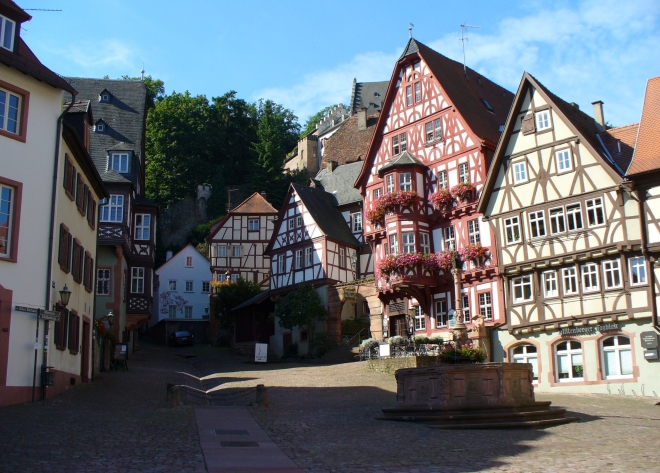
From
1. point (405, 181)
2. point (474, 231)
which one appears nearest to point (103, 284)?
point (405, 181)

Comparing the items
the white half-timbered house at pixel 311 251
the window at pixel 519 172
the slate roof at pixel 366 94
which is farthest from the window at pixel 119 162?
the slate roof at pixel 366 94

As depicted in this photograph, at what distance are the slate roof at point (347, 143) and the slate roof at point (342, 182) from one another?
22.9 m

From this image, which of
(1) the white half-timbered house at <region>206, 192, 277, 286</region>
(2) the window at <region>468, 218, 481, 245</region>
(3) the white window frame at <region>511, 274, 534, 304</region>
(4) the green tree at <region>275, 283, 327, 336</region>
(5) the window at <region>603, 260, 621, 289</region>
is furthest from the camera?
(1) the white half-timbered house at <region>206, 192, 277, 286</region>

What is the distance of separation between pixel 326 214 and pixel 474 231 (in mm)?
13582

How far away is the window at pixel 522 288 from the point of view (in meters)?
31.3

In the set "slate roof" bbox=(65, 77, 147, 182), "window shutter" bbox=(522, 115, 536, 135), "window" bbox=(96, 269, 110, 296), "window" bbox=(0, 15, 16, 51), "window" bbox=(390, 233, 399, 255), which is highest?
"slate roof" bbox=(65, 77, 147, 182)

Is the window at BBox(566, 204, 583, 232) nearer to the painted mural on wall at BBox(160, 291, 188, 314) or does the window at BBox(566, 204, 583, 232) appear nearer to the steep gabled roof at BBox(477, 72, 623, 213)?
the steep gabled roof at BBox(477, 72, 623, 213)

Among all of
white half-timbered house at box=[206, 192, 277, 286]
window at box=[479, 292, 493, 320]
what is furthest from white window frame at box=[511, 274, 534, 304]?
white half-timbered house at box=[206, 192, 277, 286]

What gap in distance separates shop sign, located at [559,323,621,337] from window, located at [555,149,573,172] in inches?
249

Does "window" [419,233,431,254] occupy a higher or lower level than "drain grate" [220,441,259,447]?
higher

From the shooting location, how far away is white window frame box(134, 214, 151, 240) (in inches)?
1683

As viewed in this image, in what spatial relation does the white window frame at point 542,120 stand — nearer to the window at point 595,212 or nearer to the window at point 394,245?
the window at point 595,212

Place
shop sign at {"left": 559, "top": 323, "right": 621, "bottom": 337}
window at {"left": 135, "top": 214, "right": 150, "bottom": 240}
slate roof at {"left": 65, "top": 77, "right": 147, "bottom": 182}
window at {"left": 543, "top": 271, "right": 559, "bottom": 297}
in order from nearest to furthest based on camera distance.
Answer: shop sign at {"left": 559, "top": 323, "right": 621, "bottom": 337}
window at {"left": 543, "top": 271, "right": 559, "bottom": 297}
slate roof at {"left": 65, "top": 77, "right": 147, "bottom": 182}
window at {"left": 135, "top": 214, "right": 150, "bottom": 240}

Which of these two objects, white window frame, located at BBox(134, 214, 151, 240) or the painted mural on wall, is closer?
white window frame, located at BBox(134, 214, 151, 240)
